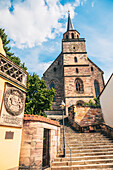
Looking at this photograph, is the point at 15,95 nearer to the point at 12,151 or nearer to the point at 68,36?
the point at 12,151

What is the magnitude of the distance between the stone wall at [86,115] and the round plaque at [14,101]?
408 inches

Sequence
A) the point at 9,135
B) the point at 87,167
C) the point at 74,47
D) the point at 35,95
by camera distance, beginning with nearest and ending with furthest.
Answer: the point at 9,135
the point at 87,167
the point at 35,95
the point at 74,47

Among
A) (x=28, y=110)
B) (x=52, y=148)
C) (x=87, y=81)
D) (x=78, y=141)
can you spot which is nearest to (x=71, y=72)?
(x=87, y=81)

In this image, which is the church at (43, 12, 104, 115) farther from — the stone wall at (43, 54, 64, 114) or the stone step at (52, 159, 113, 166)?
the stone step at (52, 159, 113, 166)

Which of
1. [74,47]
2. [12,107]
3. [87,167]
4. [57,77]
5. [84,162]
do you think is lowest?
[87,167]

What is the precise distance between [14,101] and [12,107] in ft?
0.87

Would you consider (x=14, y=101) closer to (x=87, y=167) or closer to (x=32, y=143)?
(x=32, y=143)

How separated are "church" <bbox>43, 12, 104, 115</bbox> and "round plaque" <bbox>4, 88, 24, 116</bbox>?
1490cm

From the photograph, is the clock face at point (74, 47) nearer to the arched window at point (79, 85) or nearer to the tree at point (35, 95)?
the arched window at point (79, 85)

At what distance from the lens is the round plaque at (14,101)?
4.04 m

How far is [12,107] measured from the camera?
4180 mm

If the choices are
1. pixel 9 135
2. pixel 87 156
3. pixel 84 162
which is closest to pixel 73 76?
pixel 87 156

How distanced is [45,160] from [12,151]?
2562mm

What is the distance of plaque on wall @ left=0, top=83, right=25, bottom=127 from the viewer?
386cm
